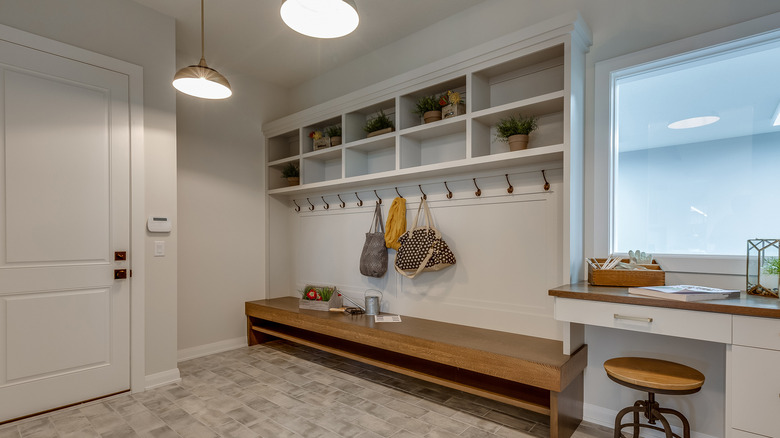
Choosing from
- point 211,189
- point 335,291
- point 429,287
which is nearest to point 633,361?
point 429,287

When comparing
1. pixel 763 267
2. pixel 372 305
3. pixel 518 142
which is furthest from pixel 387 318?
pixel 763 267

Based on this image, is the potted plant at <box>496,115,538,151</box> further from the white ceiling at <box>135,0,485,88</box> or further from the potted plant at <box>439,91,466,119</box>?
the white ceiling at <box>135,0,485,88</box>

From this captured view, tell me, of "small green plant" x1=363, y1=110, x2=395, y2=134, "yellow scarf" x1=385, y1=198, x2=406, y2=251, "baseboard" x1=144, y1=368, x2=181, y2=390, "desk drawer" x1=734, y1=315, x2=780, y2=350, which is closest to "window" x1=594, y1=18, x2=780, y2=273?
"desk drawer" x1=734, y1=315, x2=780, y2=350

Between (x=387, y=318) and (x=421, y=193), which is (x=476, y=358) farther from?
(x=421, y=193)

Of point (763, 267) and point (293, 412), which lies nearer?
point (763, 267)

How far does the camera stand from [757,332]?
151 centimetres

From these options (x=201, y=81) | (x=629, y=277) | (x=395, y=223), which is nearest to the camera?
(x=629, y=277)

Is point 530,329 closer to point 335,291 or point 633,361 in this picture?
point 633,361

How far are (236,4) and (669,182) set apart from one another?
3.16 metres

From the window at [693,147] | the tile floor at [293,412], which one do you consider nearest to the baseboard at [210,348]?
the tile floor at [293,412]

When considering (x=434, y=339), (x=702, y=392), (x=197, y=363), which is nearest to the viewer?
(x=702, y=392)

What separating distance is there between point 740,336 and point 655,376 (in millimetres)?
387

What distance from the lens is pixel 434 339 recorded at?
2508mm

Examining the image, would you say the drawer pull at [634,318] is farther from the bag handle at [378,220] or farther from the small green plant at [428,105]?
the bag handle at [378,220]
